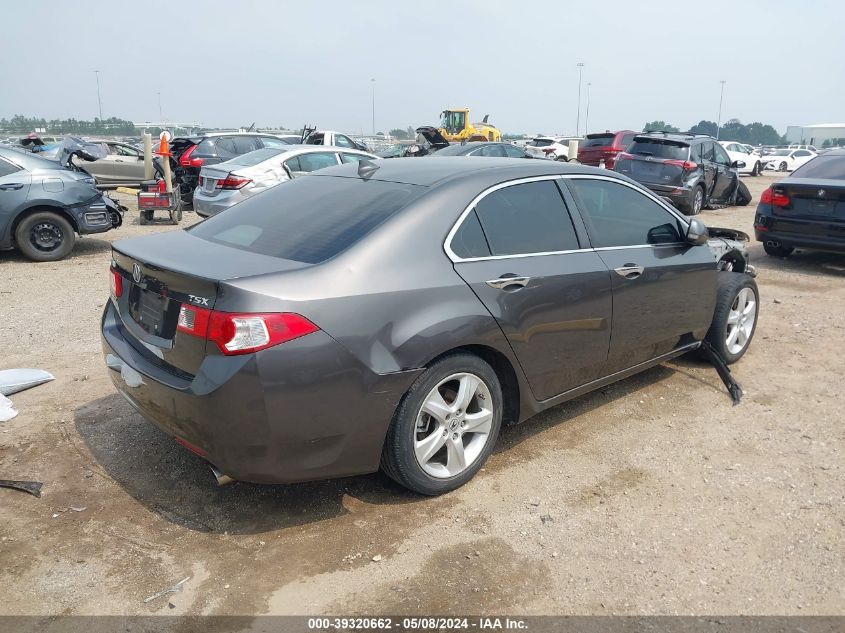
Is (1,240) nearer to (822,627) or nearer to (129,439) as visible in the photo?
(129,439)

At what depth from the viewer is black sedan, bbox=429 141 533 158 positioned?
45.7 ft

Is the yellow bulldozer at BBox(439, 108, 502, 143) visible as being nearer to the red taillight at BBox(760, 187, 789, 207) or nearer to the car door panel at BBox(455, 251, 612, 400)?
the red taillight at BBox(760, 187, 789, 207)

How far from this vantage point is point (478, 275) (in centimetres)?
334

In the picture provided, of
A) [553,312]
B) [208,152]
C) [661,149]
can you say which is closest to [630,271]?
[553,312]

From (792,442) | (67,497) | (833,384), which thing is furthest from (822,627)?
(67,497)

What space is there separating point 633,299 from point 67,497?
332 cm

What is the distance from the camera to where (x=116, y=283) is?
11.6ft

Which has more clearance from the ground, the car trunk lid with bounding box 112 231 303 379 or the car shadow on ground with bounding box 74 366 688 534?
the car trunk lid with bounding box 112 231 303 379

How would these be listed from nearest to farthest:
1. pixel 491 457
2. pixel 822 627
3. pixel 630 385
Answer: pixel 822 627
pixel 491 457
pixel 630 385

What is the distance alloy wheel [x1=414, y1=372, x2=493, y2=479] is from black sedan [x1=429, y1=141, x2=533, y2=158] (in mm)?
10133

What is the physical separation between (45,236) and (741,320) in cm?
866

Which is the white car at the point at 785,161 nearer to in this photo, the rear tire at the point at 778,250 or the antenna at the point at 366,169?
the rear tire at the point at 778,250

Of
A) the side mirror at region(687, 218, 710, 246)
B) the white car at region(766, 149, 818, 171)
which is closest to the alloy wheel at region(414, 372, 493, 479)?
the side mirror at region(687, 218, 710, 246)

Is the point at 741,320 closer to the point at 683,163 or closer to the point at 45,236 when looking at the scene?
the point at 45,236
